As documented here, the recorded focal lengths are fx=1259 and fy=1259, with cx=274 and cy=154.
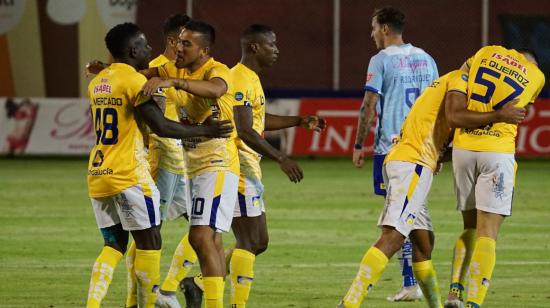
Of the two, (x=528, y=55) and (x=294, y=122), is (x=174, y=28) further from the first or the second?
(x=528, y=55)

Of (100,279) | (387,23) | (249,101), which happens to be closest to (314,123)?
(249,101)

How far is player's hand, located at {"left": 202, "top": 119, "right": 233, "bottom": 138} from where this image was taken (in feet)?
27.7

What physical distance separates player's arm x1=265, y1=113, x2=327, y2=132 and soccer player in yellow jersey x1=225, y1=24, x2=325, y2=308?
0.02m

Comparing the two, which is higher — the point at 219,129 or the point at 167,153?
the point at 219,129

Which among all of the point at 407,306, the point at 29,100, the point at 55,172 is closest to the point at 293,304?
the point at 407,306

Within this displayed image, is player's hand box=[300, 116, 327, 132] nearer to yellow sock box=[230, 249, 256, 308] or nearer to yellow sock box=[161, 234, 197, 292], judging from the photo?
yellow sock box=[230, 249, 256, 308]

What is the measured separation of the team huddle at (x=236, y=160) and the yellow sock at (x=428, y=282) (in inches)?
0.4

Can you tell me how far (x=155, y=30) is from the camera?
2956cm

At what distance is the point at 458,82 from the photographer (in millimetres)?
8977

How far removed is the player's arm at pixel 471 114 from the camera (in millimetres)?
8797

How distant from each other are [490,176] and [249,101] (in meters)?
1.82

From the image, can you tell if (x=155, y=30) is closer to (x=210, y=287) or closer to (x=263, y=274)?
(x=263, y=274)

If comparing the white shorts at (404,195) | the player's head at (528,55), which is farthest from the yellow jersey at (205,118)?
the player's head at (528,55)

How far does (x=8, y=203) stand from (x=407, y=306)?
28.6 ft
